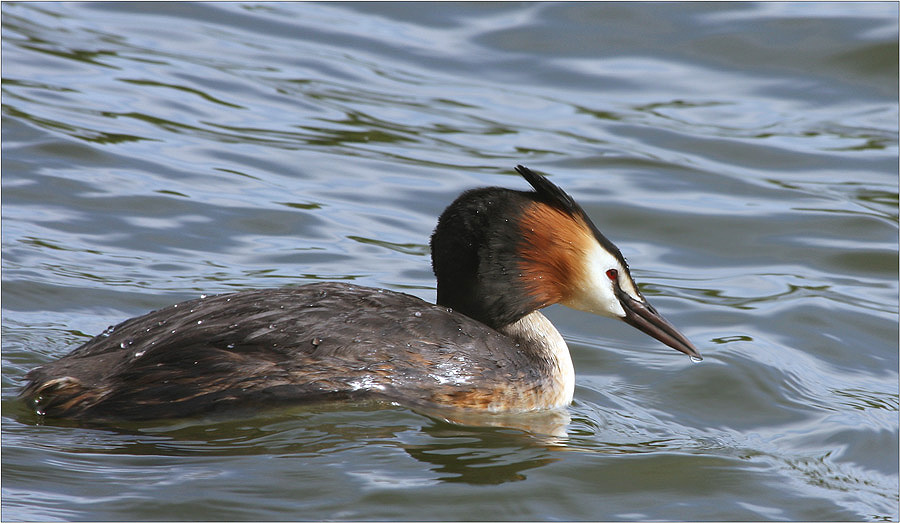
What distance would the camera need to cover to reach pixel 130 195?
827cm

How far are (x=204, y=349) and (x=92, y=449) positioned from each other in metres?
0.56

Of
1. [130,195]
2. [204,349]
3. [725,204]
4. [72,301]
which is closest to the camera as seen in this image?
[204,349]

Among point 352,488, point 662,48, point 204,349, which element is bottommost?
point 352,488

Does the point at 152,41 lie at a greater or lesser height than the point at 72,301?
greater

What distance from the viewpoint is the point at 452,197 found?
29.3ft

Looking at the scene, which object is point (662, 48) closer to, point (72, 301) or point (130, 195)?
point (130, 195)

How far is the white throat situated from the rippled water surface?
0.44 ft

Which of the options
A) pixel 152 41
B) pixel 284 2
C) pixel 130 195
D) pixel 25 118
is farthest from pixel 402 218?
pixel 284 2

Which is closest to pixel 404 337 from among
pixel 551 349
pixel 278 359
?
pixel 278 359

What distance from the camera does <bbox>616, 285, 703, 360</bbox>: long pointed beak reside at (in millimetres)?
5988

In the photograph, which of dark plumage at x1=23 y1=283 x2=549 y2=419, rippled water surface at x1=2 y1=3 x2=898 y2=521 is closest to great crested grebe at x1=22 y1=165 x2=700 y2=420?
dark plumage at x1=23 y1=283 x2=549 y2=419

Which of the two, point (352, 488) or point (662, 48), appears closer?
point (352, 488)

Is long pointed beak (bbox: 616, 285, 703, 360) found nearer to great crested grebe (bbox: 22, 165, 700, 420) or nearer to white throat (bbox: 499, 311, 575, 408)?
great crested grebe (bbox: 22, 165, 700, 420)

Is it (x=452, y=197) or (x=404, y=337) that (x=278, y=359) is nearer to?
(x=404, y=337)
